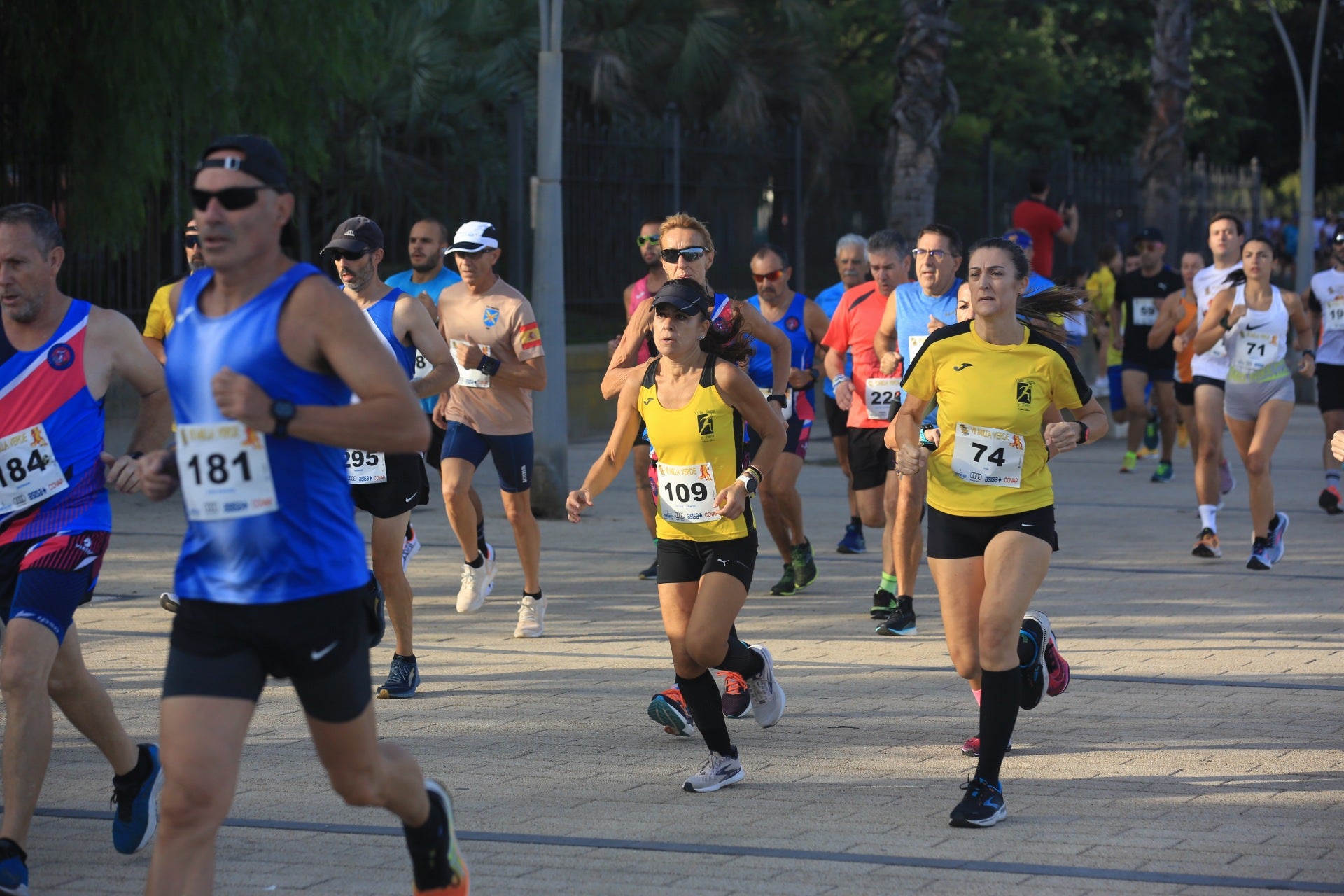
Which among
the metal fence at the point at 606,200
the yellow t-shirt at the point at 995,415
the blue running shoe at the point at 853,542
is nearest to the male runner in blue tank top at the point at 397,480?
the yellow t-shirt at the point at 995,415

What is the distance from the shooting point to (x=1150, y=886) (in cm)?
467

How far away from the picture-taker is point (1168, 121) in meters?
27.1

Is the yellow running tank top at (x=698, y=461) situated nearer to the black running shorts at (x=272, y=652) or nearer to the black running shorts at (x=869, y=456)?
the black running shorts at (x=272, y=652)

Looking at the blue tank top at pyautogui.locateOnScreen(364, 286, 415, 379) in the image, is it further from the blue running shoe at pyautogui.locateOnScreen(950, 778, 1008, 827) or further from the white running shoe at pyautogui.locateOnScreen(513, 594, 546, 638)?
the blue running shoe at pyautogui.locateOnScreen(950, 778, 1008, 827)

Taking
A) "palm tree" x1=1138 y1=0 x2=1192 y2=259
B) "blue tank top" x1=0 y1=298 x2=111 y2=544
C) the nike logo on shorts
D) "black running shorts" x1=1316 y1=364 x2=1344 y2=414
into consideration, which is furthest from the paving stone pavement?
"palm tree" x1=1138 y1=0 x2=1192 y2=259

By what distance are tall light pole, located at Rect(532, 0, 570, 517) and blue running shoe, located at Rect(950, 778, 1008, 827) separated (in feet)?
25.5

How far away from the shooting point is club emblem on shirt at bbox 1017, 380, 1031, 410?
5824 mm

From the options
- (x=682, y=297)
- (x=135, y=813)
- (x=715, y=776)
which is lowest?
(x=715, y=776)

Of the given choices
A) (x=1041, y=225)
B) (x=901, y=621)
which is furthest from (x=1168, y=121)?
(x=901, y=621)

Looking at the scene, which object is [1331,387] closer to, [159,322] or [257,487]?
[159,322]

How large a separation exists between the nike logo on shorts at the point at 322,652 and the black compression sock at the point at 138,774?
5.16 ft

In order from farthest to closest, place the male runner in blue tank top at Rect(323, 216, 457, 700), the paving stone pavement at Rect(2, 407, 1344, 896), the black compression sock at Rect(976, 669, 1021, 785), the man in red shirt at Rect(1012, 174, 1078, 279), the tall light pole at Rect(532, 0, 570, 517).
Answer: the man in red shirt at Rect(1012, 174, 1078, 279)
the tall light pole at Rect(532, 0, 570, 517)
the male runner in blue tank top at Rect(323, 216, 457, 700)
the black compression sock at Rect(976, 669, 1021, 785)
the paving stone pavement at Rect(2, 407, 1344, 896)

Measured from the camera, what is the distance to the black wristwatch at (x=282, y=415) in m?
3.69

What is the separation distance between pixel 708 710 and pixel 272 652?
7.32 feet
